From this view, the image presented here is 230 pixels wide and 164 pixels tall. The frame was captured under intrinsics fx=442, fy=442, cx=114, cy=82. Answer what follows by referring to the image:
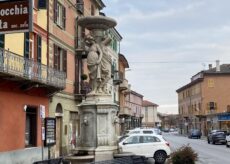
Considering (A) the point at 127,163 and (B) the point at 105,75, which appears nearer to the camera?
(A) the point at 127,163

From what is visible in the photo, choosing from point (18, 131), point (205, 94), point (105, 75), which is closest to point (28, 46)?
point (18, 131)

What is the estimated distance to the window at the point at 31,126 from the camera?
936 inches

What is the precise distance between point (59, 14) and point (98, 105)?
1616 cm

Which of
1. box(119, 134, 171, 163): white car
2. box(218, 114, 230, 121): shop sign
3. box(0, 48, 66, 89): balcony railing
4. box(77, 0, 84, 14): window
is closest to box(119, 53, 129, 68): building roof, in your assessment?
box(218, 114, 230, 121): shop sign

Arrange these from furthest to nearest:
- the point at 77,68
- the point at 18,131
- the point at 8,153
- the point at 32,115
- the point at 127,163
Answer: the point at 77,68 < the point at 32,115 < the point at 18,131 < the point at 8,153 < the point at 127,163

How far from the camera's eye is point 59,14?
30.2 meters

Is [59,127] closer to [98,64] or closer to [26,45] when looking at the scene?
[26,45]

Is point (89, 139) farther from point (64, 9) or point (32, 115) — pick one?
point (64, 9)

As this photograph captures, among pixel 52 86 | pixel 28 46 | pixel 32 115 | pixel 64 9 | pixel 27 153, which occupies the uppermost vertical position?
pixel 64 9

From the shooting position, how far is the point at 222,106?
3258 inches

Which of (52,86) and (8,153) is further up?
(52,86)

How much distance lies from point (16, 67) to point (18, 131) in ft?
11.0

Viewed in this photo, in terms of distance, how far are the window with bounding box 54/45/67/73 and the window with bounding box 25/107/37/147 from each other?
4.90m

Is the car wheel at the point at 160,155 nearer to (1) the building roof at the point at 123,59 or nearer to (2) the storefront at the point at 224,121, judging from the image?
(1) the building roof at the point at 123,59
